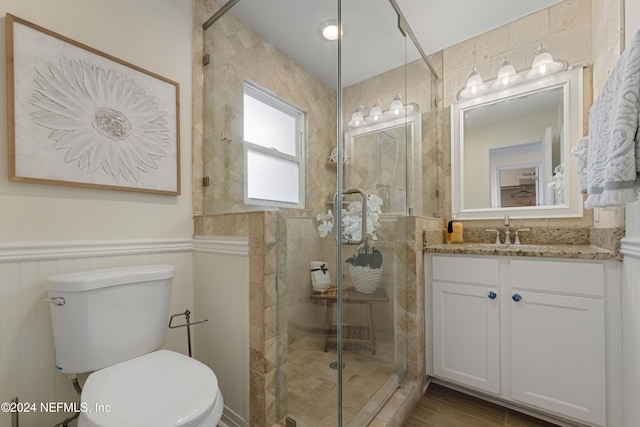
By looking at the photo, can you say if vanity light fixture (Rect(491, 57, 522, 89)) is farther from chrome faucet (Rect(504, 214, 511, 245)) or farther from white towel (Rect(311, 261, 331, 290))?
white towel (Rect(311, 261, 331, 290))

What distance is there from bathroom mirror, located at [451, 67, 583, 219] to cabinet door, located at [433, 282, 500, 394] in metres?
0.69

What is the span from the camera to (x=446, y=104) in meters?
2.18

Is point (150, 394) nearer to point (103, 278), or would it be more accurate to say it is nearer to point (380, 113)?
point (103, 278)

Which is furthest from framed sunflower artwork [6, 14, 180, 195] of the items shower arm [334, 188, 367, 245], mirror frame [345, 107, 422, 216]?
mirror frame [345, 107, 422, 216]

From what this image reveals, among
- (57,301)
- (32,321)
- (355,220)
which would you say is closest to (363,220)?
(355,220)

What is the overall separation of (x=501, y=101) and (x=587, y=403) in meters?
Answer: 1.83

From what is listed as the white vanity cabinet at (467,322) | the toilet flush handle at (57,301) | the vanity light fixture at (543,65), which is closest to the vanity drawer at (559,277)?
the white vanity cabinet at (467,322)

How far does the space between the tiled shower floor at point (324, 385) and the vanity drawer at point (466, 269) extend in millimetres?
691

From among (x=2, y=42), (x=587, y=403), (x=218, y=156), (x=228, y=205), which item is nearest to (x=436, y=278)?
(x=587, y=403)

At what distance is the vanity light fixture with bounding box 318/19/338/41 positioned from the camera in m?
1.41

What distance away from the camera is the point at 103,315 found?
40.9 inches

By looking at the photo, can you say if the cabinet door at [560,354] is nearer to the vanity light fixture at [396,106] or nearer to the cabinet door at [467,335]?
the cabinet door at [467,335]

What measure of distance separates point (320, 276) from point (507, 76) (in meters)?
1.89

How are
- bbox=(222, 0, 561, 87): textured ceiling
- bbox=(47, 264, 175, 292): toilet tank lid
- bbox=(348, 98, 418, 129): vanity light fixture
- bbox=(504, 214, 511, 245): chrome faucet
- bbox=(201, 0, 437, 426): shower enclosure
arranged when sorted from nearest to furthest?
bbox=(47, 264, 175, 292): toilet tank lid < bbox=(201, 0, 437, 426): shower enclosure < bbox=(222, 0, 561, 87): textured ceiling < bbox=(348, 98, 418, 129): vanity light fixture < bbox=(504, 214, 511, 245): chrome faucet
